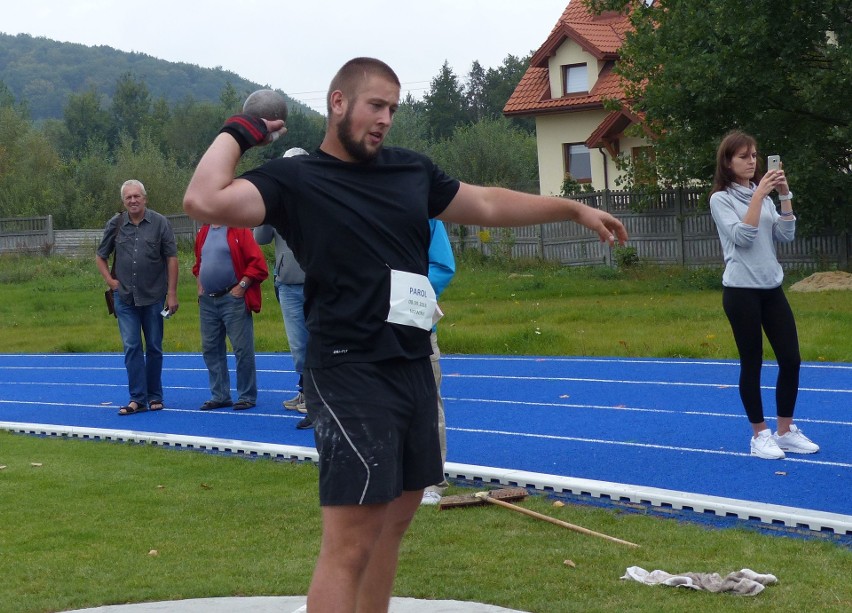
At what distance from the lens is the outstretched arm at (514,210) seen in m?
4.06

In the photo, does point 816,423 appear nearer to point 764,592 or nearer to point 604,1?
point 764,592

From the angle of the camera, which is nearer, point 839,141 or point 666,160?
point 839,141

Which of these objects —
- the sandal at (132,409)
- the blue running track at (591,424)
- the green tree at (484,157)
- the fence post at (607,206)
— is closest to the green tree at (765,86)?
the fence post at (607,206)

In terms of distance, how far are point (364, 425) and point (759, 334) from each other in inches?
187

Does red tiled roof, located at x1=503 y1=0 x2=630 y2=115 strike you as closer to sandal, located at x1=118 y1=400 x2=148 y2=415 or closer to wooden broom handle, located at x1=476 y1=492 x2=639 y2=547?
sandal, located at x1=118 y1=400 x2=148 y2=415

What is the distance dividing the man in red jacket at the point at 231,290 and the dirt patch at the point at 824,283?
1259 cm

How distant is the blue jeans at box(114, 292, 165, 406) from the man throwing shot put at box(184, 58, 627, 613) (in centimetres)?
835

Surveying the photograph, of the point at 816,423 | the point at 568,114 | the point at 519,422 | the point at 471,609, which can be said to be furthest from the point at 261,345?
the point at 568,114

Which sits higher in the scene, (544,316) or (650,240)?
(650,240)

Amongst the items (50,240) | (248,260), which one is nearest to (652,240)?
(248,260)

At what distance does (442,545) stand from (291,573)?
0.87 m

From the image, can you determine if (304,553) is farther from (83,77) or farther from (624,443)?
(83,77)

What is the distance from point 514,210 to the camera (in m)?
4.12

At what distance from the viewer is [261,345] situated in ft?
57.7
